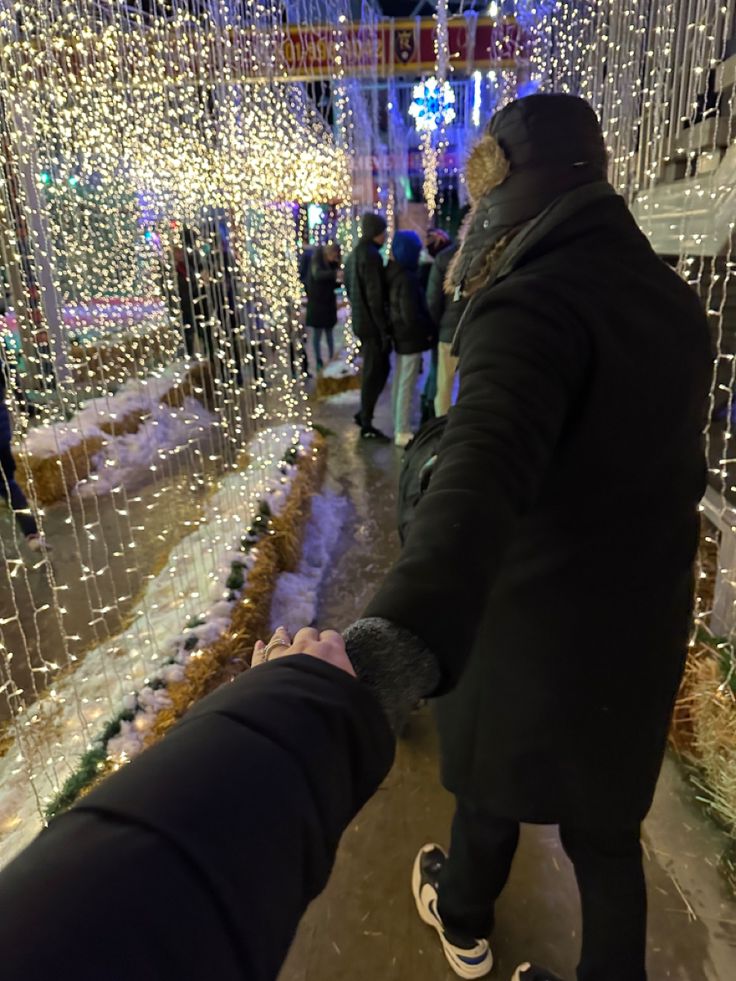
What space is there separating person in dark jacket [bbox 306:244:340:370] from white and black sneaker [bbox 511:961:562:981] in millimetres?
7844

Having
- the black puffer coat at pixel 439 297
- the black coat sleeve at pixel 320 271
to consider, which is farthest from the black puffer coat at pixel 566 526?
the black coat sleeve at pixel 320 271

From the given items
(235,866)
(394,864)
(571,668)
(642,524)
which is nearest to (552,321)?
(642,524)

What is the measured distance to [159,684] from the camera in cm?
257

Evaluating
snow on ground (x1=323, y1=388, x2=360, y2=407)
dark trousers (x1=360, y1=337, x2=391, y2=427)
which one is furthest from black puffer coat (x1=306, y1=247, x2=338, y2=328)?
dark trousers (x1=360, y1=337, x2=391, y2=427)

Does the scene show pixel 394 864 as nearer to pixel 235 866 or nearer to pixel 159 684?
pixel 159 684

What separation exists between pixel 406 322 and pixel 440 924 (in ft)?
15.6

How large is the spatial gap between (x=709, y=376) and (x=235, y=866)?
1076mm

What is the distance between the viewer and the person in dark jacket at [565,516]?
83 cm

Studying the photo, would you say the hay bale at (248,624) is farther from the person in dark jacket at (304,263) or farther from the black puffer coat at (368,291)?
the person in dark jacket at (304,263)

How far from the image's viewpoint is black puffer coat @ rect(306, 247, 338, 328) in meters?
8.47

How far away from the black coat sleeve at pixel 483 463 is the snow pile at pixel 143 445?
14.2 feet

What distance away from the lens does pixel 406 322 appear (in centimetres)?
577

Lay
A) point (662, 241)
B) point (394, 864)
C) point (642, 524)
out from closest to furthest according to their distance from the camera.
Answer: point (642, 524)
point (394, 864)
point (662, 241)

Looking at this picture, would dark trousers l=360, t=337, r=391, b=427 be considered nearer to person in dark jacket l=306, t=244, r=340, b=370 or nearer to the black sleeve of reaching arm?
the black sleeve of reaching arm
